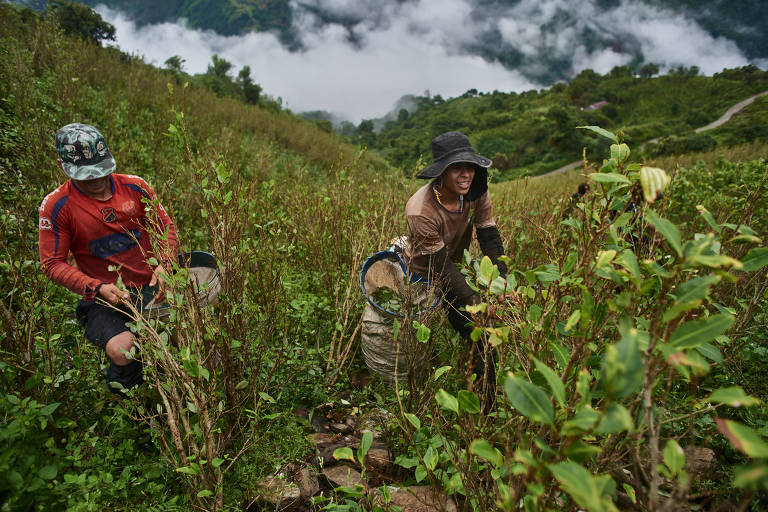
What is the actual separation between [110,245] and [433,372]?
83.8 inches

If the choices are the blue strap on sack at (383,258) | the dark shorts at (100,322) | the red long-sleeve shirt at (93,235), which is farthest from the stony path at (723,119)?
the dark shorts at (100,322)

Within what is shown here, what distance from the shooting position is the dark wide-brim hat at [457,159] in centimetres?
215

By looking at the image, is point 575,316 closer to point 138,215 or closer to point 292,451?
point 292,451

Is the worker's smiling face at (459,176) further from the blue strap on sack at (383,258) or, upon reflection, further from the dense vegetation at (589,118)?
the dense vegetation at (589,118)

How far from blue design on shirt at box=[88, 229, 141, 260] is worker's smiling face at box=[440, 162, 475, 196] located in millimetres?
1904

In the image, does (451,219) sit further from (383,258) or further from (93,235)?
(93,235)

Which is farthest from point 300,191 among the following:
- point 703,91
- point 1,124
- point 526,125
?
point 703,91

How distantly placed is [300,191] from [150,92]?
16.0 feet

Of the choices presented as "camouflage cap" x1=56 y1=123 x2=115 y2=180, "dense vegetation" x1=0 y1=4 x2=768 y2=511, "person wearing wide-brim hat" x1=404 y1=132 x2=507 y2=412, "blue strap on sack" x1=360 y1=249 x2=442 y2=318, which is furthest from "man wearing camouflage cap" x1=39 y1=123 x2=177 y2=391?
"person wearing wide-brim hat" x1=404 y1=132 x2=507 y2=412

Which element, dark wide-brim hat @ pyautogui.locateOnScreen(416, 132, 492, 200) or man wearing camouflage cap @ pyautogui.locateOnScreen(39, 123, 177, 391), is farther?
dark wide-brim hat @ pyautogui.locateOnScreen(416, 132, 492, 200)

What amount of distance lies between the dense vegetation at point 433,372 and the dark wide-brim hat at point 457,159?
23.6 inches

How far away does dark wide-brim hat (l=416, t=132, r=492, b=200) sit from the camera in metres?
2.15

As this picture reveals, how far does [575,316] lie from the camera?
0.81 m

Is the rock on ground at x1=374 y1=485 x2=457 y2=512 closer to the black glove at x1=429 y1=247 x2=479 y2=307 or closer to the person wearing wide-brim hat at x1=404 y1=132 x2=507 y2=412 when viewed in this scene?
the person wearing wide-brim hat at x1=404 y1=132 x2=507 y2=412
